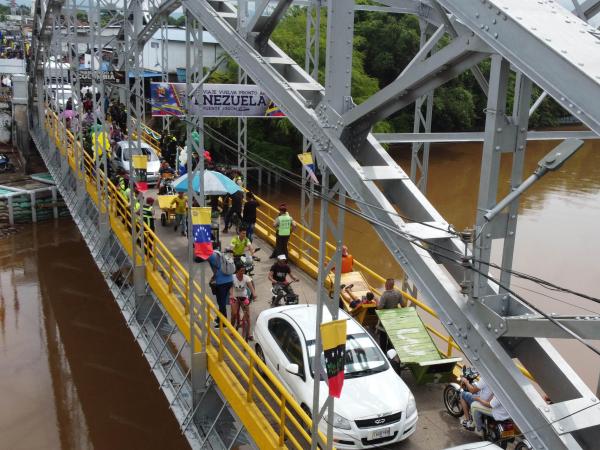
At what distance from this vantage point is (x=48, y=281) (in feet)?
75.5

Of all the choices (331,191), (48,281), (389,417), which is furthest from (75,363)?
(331,191)

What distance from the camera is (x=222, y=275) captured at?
37.9 ft

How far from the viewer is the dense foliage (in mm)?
32812

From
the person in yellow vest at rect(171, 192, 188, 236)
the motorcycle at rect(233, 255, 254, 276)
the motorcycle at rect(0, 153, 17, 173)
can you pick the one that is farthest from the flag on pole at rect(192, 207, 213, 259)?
the motorcycle at rect(0, 153, 17, 173)

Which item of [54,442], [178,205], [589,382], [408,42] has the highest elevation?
[408,42]

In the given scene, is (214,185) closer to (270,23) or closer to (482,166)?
(270,23)

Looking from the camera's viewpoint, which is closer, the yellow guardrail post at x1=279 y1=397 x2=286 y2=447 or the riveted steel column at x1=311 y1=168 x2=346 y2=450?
the riveted steel column at x1=311 y1=168 x2=346 y2=450

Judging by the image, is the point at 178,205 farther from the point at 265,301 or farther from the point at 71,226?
the point at 71,226

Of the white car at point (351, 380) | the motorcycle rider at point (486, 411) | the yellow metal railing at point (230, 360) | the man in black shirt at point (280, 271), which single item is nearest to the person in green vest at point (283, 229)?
the man in black shirt at point (280, 271)

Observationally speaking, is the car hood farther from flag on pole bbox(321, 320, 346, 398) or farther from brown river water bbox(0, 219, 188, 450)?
brown river water bbox(0, 219, 188, 450)

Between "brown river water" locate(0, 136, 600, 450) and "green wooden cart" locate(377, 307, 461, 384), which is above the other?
"green wooden cart" locate(377, 307, 461, 384)

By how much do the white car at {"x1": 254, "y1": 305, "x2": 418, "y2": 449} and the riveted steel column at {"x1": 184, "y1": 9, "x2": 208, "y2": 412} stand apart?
1038 mm

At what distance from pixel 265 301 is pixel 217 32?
635 cm

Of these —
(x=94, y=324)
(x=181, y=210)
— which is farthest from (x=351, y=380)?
(x=94, y=324)
